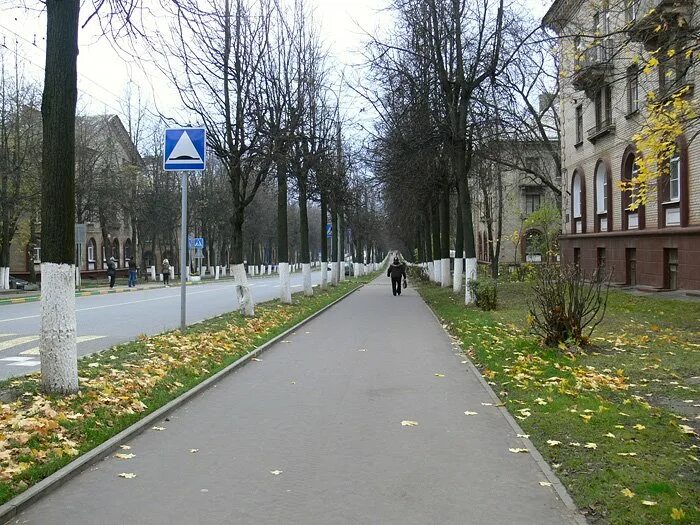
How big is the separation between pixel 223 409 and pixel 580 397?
4007 millimetres

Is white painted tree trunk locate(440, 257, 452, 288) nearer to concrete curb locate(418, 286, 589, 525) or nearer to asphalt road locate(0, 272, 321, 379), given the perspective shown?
asphalt road locate(0, 272, 321, 379)

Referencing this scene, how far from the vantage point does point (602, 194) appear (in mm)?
28422

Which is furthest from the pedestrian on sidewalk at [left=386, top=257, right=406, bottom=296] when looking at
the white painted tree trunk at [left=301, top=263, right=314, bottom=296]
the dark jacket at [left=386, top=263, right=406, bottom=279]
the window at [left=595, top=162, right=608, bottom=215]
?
the window at [left=595, top=162, right=608, bottom=215]

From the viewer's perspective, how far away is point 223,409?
25.1 feet

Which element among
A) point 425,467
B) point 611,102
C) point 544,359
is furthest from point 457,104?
point 425,467

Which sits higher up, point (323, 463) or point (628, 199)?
point (628, 199)

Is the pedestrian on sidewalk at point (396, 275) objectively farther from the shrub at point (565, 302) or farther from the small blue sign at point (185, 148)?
the shrub at point (565, 302)

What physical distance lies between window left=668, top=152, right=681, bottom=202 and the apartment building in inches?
1.6

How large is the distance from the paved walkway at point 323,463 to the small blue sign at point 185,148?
480 cm

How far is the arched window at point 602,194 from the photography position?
2735 centimetres

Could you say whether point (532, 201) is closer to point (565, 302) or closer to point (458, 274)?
point (458, 274)

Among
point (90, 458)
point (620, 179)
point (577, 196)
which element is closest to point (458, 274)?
point (620, 179)

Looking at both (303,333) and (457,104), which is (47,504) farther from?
(457,104)

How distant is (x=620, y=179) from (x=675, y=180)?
4.16m
